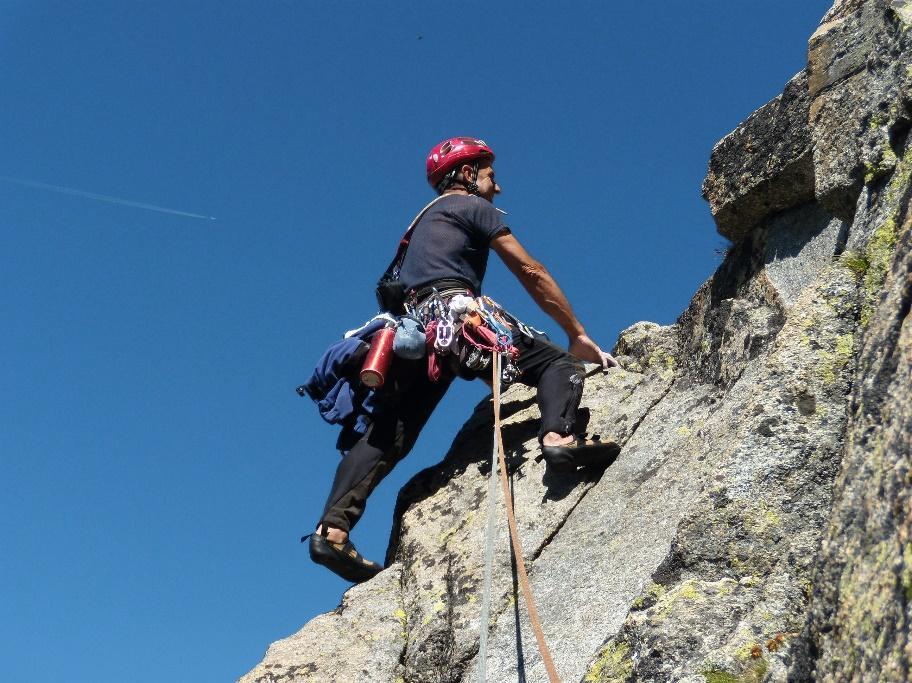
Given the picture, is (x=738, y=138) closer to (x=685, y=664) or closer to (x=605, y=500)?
(x=605, y=500)

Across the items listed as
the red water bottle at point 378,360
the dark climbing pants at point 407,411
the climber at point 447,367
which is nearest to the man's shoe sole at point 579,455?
the climber at point 447,367

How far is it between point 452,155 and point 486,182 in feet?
1.09

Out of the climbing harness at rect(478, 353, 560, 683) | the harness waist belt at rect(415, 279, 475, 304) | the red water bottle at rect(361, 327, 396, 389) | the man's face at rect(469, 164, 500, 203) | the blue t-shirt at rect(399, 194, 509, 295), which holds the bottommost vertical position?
the climbing harness at rect(478, 353, 560, 683)

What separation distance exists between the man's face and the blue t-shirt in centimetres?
44

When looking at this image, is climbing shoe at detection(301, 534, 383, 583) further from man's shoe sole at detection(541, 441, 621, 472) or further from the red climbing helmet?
the red climbing helmet

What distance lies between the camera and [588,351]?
8297mm

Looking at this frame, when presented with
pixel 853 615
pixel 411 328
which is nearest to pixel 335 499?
pixel 411 328

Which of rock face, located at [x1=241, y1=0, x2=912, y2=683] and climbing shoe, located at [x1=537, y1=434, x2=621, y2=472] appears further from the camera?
climbing shoe, located at [x1=537, y1=434, x2=621, y2=472]

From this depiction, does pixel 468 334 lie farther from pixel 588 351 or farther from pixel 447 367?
pixel 588 351

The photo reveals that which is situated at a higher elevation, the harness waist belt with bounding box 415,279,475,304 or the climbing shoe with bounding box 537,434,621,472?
the harness waist belt with bounding box 415,279,475,304

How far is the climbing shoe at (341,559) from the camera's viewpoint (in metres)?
7.36

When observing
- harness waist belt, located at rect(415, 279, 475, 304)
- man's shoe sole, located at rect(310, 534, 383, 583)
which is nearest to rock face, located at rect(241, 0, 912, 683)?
man's shoe sole, located at rect(310, 534, 383, 583)

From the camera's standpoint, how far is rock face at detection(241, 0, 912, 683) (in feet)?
12.5

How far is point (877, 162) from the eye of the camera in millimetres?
5461
